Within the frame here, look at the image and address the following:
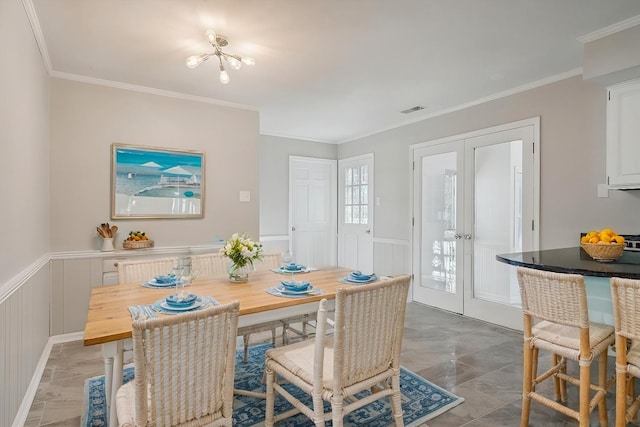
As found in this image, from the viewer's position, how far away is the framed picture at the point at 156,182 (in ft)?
11.7

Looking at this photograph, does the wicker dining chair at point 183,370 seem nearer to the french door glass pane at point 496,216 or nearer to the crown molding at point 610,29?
the crown molding at point 610,29

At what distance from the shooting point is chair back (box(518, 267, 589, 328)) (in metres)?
1.65

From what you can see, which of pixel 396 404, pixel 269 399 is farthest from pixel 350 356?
pixel 269 399

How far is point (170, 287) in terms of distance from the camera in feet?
7.02

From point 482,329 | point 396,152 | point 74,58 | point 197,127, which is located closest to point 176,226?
point 197,127

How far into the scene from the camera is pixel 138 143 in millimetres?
3648

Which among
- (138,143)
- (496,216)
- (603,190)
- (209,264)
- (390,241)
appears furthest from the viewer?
(390,241)

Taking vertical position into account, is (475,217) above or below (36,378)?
above

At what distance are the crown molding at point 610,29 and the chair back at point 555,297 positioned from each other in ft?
6.19

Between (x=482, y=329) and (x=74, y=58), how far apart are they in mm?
4531

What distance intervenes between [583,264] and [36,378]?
144 inches

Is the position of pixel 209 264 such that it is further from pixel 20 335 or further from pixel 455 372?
pixel 455 372

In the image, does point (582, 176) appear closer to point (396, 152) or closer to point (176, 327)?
point (396, 152)

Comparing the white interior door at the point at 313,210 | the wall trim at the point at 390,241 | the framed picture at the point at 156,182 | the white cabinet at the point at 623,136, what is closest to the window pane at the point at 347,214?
the white interior door at the point at 313,210
